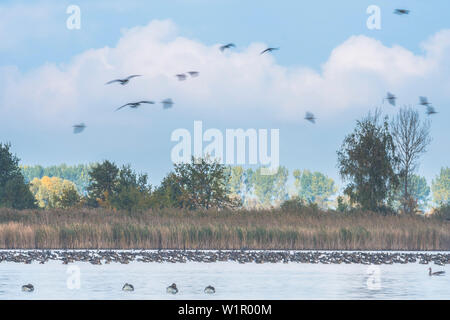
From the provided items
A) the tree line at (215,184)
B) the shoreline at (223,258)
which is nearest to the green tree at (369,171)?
the tree line at (215,184)

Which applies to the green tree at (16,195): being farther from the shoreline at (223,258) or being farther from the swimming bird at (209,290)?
the swimming bird at (209,290)

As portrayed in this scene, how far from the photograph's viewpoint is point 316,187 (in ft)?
602

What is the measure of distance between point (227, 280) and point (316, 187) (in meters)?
159

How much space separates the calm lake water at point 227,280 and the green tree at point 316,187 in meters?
150

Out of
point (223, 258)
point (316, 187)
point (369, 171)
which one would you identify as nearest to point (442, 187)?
point (316, 187)

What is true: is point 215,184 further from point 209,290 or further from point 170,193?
point 209,290

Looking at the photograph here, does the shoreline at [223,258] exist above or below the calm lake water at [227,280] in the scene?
above

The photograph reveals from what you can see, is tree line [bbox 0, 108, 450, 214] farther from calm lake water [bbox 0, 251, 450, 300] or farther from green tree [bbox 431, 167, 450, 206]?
green tree [bbox 431, 167, 450, 206]

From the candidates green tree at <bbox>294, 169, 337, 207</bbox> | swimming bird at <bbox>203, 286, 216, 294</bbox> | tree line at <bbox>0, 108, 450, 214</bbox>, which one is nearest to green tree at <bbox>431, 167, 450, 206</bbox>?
green tree at <bbox>294, 169, 337, 207</bbox>

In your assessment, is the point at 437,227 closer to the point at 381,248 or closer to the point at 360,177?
the point at 381,248

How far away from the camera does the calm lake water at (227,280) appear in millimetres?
22312

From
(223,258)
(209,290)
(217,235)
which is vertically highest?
(217,235)

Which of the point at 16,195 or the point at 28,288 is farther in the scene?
the point at 16,195

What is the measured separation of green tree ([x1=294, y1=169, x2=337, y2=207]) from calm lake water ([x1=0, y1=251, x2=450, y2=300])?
150m
